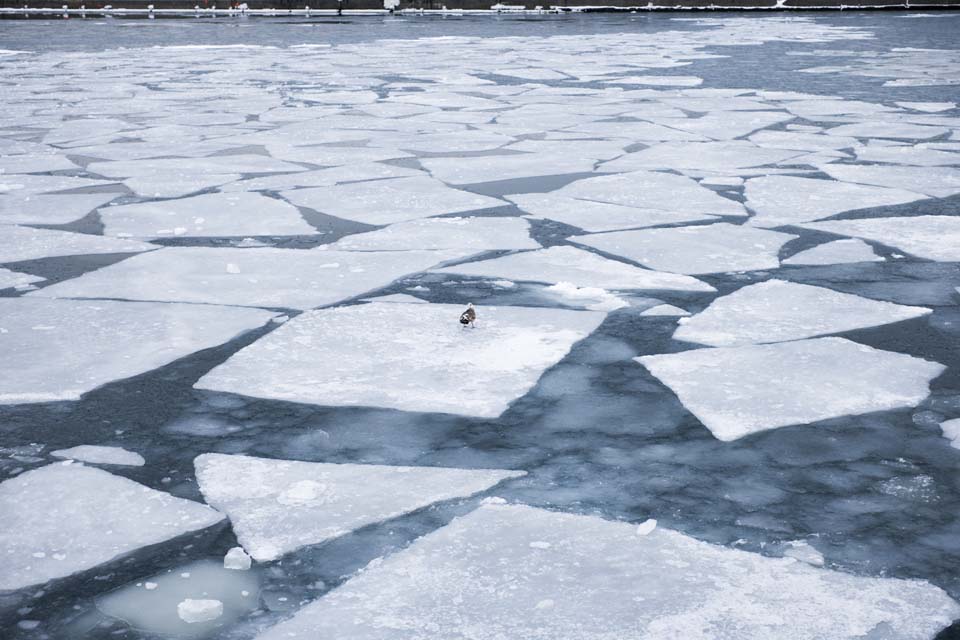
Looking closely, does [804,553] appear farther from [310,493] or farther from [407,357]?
[407,357]

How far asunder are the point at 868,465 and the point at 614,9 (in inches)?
1011

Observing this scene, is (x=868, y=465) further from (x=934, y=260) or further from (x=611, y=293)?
(x=934, y=260)

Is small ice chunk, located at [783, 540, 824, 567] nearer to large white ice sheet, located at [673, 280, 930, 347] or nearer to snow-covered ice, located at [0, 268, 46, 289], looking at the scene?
large white ice sheet, located at [673, 280, 930, 347]

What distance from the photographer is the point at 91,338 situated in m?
2.46

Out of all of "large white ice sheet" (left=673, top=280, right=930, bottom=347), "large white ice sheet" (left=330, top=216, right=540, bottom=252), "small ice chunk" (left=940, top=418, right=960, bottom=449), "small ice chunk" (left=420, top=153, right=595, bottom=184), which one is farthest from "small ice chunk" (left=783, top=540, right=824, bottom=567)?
"small ice chunk" (left=420, top=153, right=595, bottom=184)

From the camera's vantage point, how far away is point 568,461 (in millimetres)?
1845

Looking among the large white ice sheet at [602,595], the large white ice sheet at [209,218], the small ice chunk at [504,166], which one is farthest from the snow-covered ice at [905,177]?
the large white ice sheet at [602,595]

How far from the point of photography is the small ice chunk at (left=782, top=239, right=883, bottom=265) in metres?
3.11

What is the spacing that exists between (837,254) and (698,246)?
401 mm

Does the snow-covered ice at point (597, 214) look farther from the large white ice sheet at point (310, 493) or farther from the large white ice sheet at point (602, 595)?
the large white ice sheet at point (602, 595)

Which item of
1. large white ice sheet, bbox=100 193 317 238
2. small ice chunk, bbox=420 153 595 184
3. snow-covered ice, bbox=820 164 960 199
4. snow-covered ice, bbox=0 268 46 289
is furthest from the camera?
small ice chunk, bbox=420 153 595 184

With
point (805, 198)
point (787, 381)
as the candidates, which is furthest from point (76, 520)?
point (805, 198)

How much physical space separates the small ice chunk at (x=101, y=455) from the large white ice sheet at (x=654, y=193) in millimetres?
2354

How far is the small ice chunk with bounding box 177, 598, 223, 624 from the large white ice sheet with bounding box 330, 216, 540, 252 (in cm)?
195
